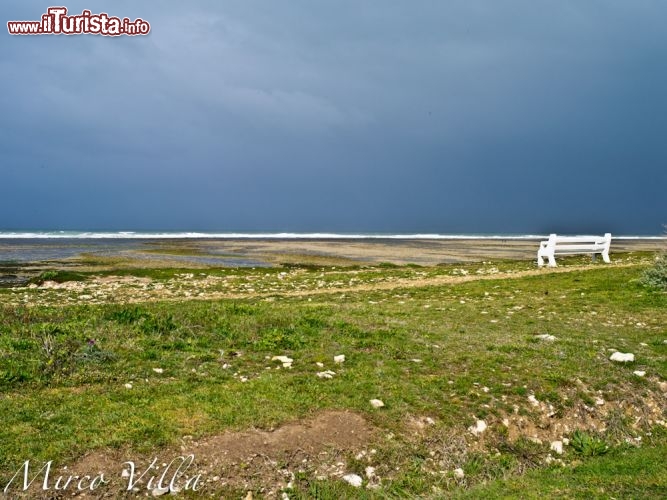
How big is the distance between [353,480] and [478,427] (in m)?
2.64

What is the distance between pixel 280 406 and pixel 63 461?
3230 millimetres

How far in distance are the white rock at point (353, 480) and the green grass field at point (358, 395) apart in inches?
3.4

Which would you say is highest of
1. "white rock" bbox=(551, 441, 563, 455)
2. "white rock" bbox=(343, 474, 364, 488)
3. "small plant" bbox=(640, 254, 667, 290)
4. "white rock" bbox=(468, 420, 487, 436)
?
"small plant" bbox=(640, 254, 667, 290)

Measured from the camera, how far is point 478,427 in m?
8.54

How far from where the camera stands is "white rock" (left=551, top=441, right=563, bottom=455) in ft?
28.0

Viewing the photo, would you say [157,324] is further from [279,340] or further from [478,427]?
[478,427]

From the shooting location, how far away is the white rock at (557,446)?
8.53 metres

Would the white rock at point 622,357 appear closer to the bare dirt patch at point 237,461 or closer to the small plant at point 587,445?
the small plant at point 587,445

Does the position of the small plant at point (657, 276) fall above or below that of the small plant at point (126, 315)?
above

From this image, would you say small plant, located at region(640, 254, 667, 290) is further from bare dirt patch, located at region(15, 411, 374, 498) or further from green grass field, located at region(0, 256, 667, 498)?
bare dirt patch, located at region(15, 411, 374, 498)

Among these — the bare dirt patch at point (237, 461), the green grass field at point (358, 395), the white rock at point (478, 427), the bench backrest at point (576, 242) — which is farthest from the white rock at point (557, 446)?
the bench backrest at point (576, 242)

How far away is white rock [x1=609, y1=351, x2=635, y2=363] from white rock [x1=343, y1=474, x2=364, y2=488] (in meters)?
7.76

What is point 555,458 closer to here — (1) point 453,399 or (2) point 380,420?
(1) point 453,399

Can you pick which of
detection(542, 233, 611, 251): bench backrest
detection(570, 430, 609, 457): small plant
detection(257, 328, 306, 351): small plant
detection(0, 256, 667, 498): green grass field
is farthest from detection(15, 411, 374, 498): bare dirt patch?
detection(542, 233, 611, 251): bench backrest
